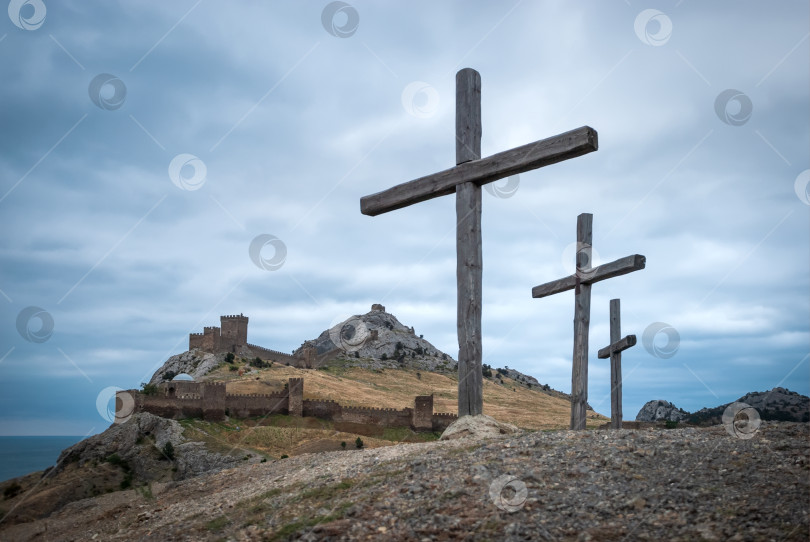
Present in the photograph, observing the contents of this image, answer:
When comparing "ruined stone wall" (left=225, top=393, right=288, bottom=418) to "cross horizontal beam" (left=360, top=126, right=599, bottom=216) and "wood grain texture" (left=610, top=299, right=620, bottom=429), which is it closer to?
"wood grain texture" (left=610, top=299, right=620, bottom=429)

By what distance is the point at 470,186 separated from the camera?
32.9ft

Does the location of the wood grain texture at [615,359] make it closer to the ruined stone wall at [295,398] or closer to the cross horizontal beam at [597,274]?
the cross horizontal beam at [597,274]

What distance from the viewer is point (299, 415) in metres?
54.0

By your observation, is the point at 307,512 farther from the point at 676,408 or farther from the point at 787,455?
the point at 676,408

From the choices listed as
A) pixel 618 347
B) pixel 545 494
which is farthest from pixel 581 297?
pixel 545 494

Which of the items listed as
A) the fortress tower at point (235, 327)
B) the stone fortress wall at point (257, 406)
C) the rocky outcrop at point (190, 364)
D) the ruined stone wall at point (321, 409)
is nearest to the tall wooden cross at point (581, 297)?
the stone fortress wall at point (257, 406)

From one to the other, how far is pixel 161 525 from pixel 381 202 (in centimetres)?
596

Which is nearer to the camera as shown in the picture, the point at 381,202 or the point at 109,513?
the point at 381,202

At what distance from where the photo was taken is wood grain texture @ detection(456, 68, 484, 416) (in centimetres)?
972

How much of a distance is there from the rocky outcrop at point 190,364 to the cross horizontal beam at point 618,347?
62.7 m

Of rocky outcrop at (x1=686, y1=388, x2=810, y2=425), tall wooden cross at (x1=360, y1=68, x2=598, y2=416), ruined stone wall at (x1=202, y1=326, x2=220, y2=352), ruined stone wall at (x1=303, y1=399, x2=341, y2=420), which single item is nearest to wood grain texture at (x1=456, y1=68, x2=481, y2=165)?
tall wooden cross at (x1=360, y1=68, x2=598, y2=416)

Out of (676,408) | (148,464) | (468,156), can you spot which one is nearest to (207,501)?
(468,156)

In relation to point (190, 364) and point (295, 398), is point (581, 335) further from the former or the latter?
point (190, 364)

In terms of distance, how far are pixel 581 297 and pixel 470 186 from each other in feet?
23.1
